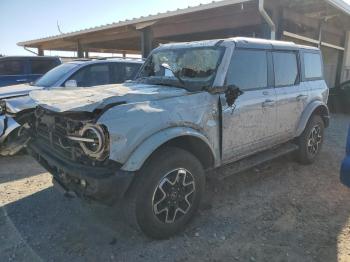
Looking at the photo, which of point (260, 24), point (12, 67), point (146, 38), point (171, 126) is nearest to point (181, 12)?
point (260, 24)

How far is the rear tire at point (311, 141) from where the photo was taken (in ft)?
18.3

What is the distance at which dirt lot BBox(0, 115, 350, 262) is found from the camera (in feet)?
10.6

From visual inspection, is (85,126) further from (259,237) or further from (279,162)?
(279,162)

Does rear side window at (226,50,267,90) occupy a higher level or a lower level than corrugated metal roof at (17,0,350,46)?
lower

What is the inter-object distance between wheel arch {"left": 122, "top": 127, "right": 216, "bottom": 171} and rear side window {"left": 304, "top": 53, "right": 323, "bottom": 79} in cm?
275

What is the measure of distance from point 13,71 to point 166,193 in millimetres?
7832

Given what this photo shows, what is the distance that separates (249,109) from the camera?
4.19 meters

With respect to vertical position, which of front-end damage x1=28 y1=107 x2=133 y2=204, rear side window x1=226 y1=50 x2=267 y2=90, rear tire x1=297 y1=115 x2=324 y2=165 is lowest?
rear tire x1=297 y1=115 x2=324 y2=165

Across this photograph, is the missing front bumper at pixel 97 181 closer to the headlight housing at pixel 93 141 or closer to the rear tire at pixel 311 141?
the headlight housing at pixel 93 141

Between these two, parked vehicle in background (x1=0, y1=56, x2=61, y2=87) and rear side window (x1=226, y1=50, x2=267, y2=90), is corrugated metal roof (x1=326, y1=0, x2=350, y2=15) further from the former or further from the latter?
parked vehicle in background (x1=0, y1=56, x2=61, y2=87)

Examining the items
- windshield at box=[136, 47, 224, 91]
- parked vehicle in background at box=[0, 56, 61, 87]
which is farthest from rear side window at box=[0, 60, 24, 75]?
windshield at box=[136, 47, 224, 91]

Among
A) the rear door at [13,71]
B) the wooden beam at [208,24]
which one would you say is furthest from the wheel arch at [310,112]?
the rear door at [13,71]

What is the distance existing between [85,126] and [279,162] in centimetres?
392

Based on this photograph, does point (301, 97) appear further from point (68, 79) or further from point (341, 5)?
point (341, 5)
